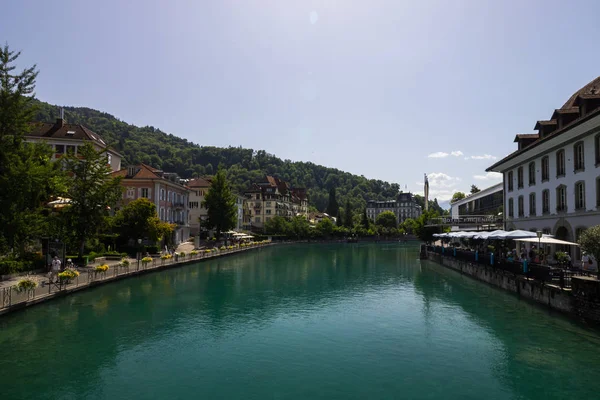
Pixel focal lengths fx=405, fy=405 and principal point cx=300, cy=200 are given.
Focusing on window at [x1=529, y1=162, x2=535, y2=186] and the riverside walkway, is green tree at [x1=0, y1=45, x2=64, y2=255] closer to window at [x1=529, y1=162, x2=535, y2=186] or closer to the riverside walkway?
the riverside walkway

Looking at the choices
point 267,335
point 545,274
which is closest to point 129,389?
point 267,335

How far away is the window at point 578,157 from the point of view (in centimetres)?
2753

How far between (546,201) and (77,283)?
118 ft

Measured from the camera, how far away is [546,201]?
33.2 m

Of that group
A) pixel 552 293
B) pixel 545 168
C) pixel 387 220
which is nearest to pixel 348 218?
pixel 387 220

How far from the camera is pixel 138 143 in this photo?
193 metres

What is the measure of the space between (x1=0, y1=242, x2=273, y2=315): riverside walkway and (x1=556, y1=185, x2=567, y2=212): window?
3449 centimetres

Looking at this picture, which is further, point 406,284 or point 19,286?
point 406,284

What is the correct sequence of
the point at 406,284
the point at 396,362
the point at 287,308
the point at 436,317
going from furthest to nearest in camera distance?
the point at 406,284 → the point at 287,308 → the point at 436,317 → the point at 396,362

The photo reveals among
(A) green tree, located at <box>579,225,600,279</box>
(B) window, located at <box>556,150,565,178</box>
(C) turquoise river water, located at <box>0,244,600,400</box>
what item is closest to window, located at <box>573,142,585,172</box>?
(B) window, located at <box>556,150,565,178</box>

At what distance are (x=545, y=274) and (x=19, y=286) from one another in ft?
91.3

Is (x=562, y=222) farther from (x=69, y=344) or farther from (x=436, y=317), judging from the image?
(x=69, y=344)

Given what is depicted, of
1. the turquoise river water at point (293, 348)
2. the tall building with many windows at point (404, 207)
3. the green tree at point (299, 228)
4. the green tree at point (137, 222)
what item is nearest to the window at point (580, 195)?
the turquoise river water at point (293, 348)

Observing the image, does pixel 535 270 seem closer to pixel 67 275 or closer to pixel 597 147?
pixel 597 147
